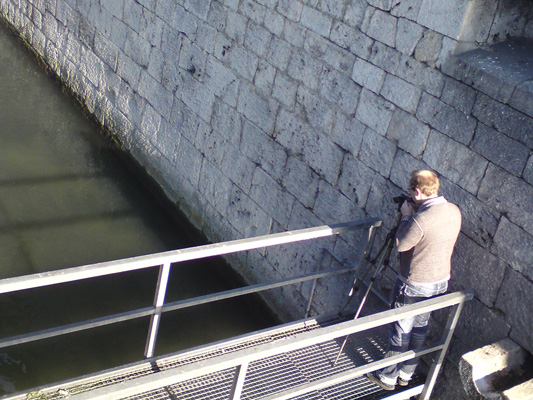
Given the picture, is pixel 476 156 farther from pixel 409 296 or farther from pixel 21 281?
pixel 21 281

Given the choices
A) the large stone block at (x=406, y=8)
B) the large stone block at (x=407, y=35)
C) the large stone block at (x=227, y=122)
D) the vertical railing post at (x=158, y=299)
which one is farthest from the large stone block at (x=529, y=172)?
the large stone block at (x=227, y=122)

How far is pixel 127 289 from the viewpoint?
577cm

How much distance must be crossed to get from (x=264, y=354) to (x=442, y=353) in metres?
1.50

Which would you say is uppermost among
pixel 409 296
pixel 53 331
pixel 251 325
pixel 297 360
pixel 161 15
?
pixel 161 15

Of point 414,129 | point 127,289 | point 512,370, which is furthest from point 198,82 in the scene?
point 512,370

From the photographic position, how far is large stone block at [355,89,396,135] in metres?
4.39

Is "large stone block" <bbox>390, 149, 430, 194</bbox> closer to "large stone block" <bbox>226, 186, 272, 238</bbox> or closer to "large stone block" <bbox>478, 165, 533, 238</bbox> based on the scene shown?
"large stone block" <bbox>478, 165, 533, 238</bbox>

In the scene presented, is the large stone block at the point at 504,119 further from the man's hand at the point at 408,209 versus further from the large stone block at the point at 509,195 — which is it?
the man's hand at the point at 408,209

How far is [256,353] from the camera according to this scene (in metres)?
2.89

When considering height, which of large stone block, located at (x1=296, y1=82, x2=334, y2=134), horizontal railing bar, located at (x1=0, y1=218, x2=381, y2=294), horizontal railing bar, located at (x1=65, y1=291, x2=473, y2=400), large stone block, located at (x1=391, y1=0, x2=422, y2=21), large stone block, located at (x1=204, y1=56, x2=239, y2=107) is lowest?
horizontal railing bar, located at (x1=65, y1=291, x2=473, y2=400)

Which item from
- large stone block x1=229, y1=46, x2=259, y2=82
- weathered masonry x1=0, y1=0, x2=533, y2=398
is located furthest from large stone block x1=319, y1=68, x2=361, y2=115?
large stone block x1=229, y1=46, x2=259, y2=82

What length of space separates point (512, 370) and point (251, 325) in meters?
2.57

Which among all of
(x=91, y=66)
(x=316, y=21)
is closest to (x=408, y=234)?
(x=316, y=21)

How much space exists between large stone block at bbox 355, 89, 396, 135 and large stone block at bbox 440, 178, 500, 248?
0.62 metres
